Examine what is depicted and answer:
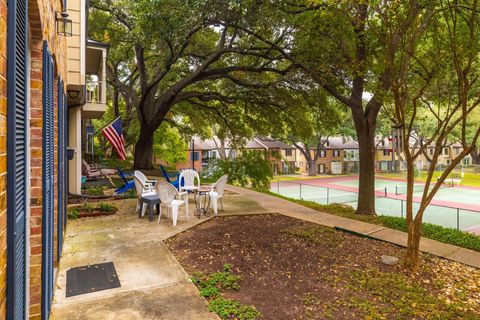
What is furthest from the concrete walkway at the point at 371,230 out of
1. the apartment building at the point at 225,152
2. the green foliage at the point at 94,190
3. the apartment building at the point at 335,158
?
the apartment building at the point at 335,158

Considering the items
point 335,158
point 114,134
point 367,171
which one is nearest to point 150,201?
point 114,134

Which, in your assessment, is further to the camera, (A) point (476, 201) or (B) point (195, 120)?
(A) point (476, 201)

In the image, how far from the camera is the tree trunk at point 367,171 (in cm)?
838

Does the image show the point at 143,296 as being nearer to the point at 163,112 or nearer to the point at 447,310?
the point at 447,310

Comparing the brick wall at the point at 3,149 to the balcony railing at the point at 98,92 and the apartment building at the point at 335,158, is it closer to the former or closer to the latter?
the balcony railing at the point at 98,92

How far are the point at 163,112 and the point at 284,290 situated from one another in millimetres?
13391

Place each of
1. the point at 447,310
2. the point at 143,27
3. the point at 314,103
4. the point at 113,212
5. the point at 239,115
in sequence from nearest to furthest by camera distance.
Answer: the point at 447,310
the point at 113,212
the point at 143,27
the point at 314,103
the point at 239,115

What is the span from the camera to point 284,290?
13.0 ft

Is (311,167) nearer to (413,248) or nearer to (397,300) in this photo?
(413,248)

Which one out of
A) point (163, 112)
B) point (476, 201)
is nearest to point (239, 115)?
point (163, 112)

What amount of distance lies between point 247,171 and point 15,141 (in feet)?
48.9

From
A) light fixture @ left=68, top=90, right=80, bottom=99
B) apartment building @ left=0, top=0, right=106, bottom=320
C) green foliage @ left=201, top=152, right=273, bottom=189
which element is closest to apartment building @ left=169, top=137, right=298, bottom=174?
green foliage @ left=201, top=152, right=273, bottom=189

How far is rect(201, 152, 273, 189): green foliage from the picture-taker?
16.1 meters

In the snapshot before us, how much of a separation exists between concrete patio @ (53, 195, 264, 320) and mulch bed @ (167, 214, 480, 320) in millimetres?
388
